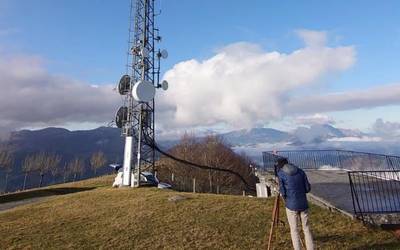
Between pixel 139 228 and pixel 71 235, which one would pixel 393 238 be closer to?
pixel 139 228

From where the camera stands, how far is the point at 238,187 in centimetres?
6128

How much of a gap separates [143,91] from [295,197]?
17.9 m

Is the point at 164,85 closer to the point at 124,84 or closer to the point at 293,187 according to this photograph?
the point at 124,84

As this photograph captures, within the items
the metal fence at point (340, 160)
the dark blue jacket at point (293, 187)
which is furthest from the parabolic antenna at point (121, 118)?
the dark blue jacket at point (293, 187)

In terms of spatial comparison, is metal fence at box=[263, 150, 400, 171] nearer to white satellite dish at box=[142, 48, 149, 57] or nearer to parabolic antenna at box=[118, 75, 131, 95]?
white satellite dish at box=[142, 48, 149, 57]

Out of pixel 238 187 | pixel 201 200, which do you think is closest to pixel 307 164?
pixel 201 200

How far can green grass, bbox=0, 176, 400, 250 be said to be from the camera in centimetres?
1040

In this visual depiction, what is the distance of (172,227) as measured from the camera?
479 inches

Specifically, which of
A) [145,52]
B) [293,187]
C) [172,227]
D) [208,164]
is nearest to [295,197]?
[293,187]

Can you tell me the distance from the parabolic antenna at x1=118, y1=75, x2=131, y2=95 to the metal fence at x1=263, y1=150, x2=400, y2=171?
11.3 meters

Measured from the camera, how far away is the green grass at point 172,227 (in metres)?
10.4

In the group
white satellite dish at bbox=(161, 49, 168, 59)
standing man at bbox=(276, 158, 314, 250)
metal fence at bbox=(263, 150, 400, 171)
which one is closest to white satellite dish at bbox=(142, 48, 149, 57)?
white satellite dish at bbox=(161, 49, 168, 59)

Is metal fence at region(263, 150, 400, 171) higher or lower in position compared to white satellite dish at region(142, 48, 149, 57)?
lower

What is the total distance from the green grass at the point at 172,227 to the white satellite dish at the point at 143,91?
379 inches
